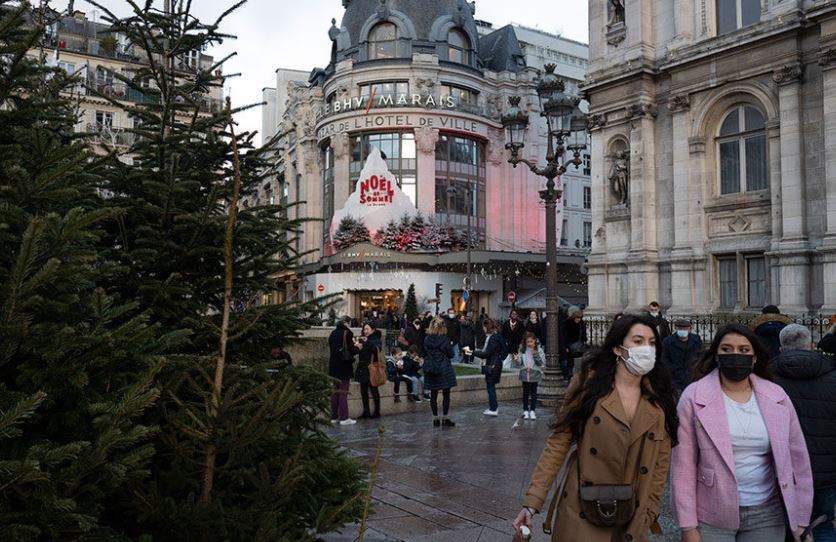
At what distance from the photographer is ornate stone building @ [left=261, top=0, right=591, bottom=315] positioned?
4809 cm

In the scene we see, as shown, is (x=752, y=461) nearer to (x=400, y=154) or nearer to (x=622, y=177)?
(x=622, y=177)

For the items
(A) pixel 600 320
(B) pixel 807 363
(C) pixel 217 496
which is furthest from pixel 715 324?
(C) pixel 217 496

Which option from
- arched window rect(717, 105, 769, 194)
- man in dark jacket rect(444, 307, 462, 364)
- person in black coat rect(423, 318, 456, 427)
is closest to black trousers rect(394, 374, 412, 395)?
person in black coat rect(423, 318, 456, 427)

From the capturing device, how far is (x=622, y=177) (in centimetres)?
2409

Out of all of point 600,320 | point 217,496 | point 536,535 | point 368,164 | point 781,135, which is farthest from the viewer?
point 368,164

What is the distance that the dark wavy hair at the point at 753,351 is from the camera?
4.21 meters

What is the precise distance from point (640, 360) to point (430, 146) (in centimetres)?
4569

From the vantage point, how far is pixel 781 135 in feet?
66.0

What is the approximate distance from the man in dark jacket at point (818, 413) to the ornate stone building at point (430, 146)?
40489 millimetres

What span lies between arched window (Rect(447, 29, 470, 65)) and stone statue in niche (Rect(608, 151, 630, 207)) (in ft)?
96.7

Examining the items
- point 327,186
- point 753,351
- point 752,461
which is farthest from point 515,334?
point 327,186

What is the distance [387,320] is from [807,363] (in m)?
29.6

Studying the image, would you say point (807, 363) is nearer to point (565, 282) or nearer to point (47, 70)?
point (47, 70)

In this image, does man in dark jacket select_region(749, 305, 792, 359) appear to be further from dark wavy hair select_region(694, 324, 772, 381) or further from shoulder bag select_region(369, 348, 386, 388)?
shoulder bag select_region(369, 348, 386, 388)
